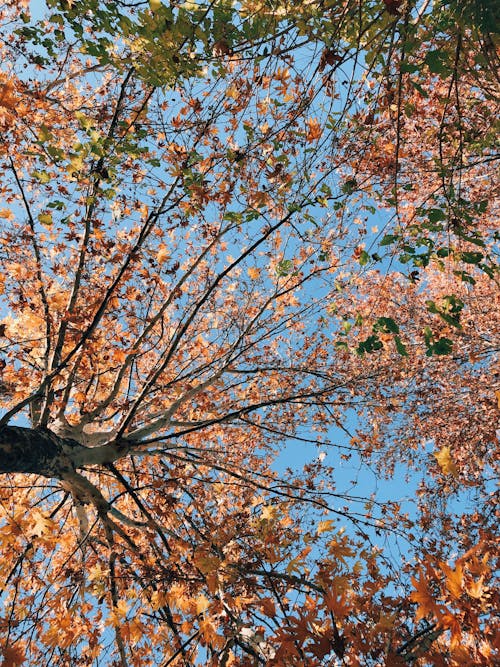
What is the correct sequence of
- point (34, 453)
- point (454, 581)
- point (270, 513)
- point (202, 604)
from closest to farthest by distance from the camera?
point (454, 581) → point (34, 453) → point (202, 604) → point (270, 513)

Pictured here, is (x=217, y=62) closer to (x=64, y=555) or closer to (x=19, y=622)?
(x=19, y=622)

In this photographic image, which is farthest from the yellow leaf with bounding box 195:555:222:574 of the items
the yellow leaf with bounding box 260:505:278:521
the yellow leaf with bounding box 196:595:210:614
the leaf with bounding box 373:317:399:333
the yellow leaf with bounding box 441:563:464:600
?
the leaf with bounding box 373:317:399:333

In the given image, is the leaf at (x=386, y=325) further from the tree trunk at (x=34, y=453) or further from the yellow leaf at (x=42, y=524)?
the yellow leaf at (x=42, y=524)

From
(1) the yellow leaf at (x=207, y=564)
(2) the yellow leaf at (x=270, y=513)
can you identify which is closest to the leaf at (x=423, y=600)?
(1) the yellow leaf at (x=207, y=564)

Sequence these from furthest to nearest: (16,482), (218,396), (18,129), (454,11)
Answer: (218,396), (16,482), (18,129), (454,11)

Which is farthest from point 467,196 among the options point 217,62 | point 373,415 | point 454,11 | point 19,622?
point 19,622

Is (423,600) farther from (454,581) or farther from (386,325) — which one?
(386,325)

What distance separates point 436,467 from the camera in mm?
6809

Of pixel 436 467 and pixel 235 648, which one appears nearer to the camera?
pixel 235 648

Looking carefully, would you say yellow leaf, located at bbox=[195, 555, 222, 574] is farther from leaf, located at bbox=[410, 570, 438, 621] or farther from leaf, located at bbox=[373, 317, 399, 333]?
leaf, located at bbox=[373, 317, 399, 333]

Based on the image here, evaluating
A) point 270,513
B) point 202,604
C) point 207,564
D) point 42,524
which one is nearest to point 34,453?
point 42,524

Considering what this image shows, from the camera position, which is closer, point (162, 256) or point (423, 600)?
point (423, 600)

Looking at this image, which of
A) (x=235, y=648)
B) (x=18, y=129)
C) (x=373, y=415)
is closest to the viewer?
(x=235, y=648)

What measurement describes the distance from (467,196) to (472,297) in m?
1.90
